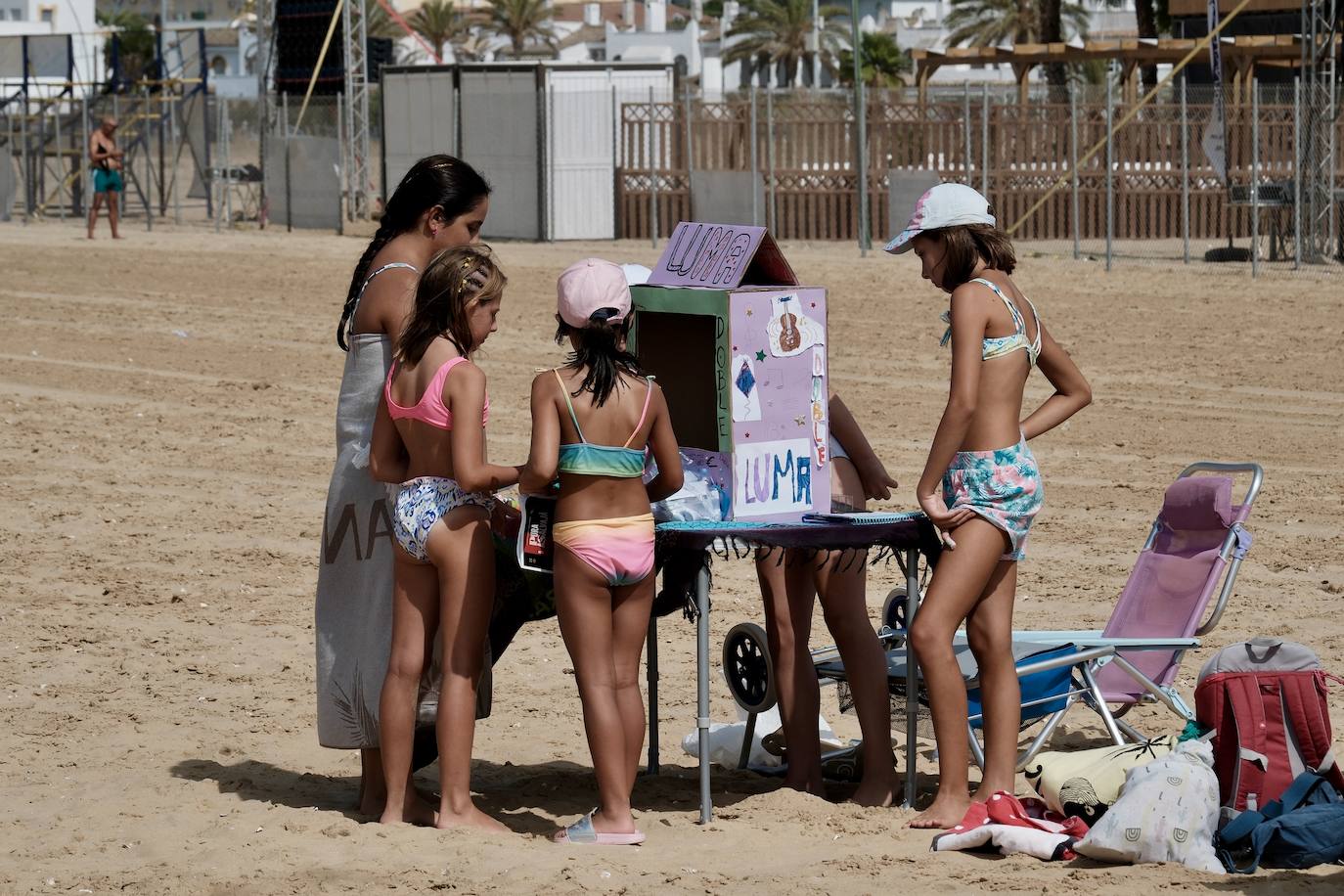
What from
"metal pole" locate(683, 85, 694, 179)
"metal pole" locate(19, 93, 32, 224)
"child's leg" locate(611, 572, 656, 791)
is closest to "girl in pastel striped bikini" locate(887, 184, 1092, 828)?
"child's leg" locate(611, 572, 656, 791)

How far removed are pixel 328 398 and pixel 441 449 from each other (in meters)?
8.26

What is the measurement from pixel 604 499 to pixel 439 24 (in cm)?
6941

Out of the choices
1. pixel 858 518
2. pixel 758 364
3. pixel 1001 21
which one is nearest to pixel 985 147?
pixel 758 364

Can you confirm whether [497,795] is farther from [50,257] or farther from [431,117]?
[431,117]

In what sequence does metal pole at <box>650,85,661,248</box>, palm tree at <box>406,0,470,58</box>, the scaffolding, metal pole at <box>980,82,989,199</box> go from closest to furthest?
the scaffolding, metal pole at <box>980,82,989,199</box>, metal pole at <box>650,85,661,248</box>, palm tree at <box>406,0,470,58</box>

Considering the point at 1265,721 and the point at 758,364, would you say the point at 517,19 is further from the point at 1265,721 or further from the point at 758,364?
the point at 1265,721

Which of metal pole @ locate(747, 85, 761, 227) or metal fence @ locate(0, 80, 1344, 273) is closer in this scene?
metal pole @ locate(747, 85, 761, 227)

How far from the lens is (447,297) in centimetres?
477

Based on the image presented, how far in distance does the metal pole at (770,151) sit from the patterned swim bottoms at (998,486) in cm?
2018

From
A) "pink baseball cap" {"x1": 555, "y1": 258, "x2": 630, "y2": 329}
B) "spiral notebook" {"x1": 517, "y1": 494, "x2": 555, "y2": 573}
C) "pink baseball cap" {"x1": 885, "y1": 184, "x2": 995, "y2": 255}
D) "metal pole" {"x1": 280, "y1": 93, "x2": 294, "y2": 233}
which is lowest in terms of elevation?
"spiral notebook" {"x1": 517, "y1": 494, "x2": 555, "y2": 573}

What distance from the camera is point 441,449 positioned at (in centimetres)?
482

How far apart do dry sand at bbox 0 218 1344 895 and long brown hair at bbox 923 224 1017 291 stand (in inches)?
61.4

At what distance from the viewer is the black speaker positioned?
32.4 m

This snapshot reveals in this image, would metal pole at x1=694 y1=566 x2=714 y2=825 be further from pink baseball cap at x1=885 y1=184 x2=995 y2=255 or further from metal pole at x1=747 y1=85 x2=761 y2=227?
metal pole at x1=747 y1=85 x2=761 y2=227
